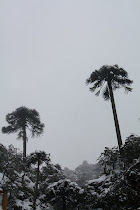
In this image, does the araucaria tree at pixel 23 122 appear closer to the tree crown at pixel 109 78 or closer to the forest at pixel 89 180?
the forest at pixel 89 180

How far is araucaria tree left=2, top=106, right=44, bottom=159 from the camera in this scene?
23.5 meters

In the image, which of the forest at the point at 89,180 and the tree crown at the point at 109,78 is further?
the tree crown at the point at 109,78

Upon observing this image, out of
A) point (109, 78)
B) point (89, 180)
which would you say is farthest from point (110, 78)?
point (89, 180)

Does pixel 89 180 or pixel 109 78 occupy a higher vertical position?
pixel 109 78

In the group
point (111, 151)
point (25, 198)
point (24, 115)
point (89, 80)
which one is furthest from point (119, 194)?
point (24, 115)

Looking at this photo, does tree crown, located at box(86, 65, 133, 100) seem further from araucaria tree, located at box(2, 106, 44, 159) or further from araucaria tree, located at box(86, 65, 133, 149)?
araucaria tree, located at box(2, 106, 44, 159)

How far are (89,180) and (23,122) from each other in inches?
539

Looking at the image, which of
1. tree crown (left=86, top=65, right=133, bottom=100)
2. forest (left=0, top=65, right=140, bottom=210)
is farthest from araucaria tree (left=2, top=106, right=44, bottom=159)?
tree crown (left=86, top=65, right=133, bottom=100)

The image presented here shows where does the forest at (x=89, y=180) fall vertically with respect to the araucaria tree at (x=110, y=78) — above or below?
below

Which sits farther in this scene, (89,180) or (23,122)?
(23,122)

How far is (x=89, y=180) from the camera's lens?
41.3 feet

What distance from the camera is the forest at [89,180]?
Answer: 10.1 m

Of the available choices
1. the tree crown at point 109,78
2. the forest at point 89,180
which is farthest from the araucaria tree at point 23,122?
the tree crown at point 109,78

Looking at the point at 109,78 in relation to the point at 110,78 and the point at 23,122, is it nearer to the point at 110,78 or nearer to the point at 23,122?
the point at 110,78
